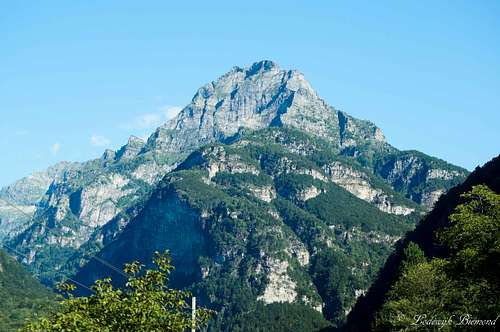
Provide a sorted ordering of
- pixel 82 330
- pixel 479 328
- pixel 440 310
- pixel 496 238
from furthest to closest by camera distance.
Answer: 1. pixel 440 310
2. pixel 479 328
3. pixel 496 238
4. pixel 82 330

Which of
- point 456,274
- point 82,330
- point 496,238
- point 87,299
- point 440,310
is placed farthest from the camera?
point 440,310

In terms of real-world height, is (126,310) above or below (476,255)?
below

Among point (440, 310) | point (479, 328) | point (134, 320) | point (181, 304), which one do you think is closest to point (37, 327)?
point (134, 320)

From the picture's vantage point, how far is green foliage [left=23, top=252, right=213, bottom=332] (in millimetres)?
35750

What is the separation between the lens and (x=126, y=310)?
36906mm

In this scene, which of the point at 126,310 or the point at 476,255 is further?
the point at 476,255

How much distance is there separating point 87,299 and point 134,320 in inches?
149

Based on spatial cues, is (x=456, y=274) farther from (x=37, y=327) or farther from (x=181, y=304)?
(x=37, y=327)

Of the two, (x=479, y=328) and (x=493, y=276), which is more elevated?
(x=493, y=276)

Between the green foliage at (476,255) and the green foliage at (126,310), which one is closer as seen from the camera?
the green foliage at (126,310)

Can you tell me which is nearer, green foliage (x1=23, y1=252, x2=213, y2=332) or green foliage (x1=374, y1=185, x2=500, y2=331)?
green foliage (x1=23, y1=252, x2=213, y2=332)

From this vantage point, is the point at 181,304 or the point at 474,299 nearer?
the point at 181,304

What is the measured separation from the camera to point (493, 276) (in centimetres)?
4716

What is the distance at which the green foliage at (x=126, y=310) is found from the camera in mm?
35750
